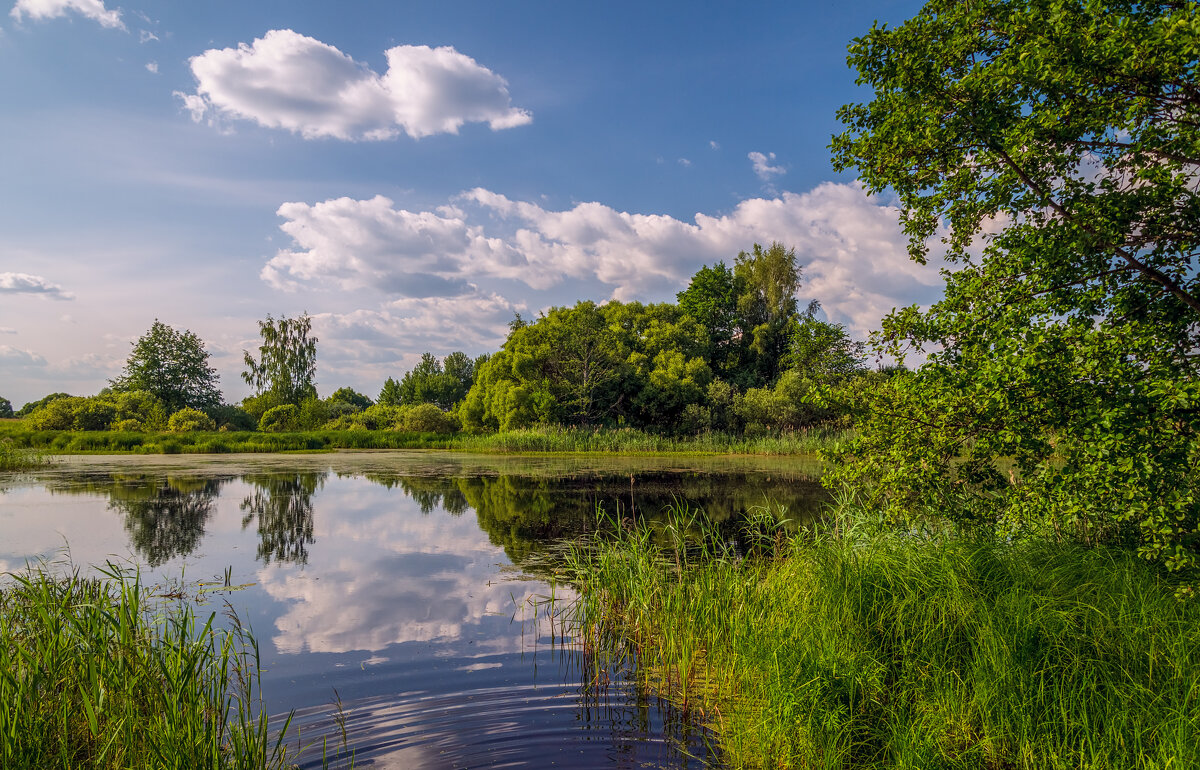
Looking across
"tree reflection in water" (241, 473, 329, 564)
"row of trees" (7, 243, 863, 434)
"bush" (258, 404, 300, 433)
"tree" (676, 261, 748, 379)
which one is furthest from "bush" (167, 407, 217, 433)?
"tree" (676, 261, 748, 379)

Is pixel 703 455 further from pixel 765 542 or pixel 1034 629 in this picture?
pixel 1034 629

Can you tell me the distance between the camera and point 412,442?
38406 millimetres

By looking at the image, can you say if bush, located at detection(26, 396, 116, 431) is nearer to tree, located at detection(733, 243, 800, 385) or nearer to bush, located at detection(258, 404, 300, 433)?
bush, located at detection(258, 404, 300, 433)

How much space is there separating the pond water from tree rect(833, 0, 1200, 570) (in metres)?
3.05

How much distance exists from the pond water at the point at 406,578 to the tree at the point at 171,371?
3157 centimetres

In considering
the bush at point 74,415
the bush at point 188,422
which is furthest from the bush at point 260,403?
the bush at point 74,415


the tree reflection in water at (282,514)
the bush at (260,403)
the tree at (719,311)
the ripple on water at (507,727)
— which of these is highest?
the tree at (719,311)

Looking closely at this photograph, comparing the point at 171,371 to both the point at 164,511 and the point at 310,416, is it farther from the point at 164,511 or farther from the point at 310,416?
the point at 164,511

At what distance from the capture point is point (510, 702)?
4.72 m

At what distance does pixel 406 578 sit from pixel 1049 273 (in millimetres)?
8366

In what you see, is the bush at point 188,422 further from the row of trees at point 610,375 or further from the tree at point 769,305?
the tree at point 769,305

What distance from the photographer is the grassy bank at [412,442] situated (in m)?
30.9

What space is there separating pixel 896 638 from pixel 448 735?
3.18 metres

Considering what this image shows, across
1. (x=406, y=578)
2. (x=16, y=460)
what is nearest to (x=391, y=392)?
(x=16, y=460)
